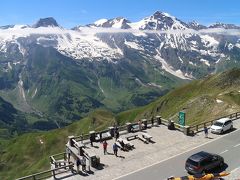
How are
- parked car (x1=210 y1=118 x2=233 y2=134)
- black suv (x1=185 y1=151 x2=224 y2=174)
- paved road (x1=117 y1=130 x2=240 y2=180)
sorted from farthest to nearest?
1. parked car (x1=210 y1=118 x2=233 y2=134)
2. paved road (x1=117 y1=130 x2=240 y2=180)
3. black suv (x1=185 y1=151 x2=224 y2=174)

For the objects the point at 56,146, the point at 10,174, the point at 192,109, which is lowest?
the point at 10,174

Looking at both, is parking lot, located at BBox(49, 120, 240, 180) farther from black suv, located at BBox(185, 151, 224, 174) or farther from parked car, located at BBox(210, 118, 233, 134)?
black suv, located at BBox(185, 151, 224, 174)

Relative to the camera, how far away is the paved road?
43.7 meters

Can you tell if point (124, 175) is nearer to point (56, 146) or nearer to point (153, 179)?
point (153, 179)

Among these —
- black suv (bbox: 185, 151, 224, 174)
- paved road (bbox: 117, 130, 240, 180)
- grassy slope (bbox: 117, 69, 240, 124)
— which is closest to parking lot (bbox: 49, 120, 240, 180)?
paved road (bbox: 117, 130, 240, 180)

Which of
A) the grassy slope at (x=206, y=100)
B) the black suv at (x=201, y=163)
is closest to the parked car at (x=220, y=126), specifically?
the black suv at (x=201, y=163)

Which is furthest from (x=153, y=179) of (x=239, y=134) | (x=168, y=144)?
(x=239, y=134)

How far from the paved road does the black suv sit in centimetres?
152

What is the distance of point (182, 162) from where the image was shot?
1879 inches

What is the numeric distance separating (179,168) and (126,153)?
822 centimetres

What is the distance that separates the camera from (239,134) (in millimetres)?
61062

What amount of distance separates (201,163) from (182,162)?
4.99 metres

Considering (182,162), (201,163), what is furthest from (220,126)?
(201,163)

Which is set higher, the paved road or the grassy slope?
the paved road
